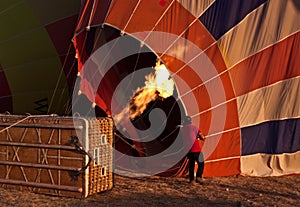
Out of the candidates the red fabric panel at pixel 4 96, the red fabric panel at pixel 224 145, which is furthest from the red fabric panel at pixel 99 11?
the red fabric panel at pixel 4 96

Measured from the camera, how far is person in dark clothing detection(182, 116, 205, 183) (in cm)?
714

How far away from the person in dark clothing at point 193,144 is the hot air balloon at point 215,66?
0.43 feet

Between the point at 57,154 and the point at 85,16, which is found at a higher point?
the point at 85,16

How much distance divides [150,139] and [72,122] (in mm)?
2068

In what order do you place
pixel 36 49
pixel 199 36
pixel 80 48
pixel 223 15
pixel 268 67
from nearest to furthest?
1. pixel 199 36
2. pixel 223 15
3. pixel 80 48
4. pixel 268 67
5. pixel 36 49

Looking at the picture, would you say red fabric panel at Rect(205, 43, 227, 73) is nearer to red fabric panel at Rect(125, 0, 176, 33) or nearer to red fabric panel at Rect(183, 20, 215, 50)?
red fabric panel at Rect(183, 20, 215, 50)

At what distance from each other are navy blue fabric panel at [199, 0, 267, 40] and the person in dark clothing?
1.32 metres

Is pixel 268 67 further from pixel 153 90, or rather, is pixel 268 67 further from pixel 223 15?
pixel 153 90

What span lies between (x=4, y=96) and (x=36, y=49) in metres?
1.09

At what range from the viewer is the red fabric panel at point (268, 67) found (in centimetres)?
746

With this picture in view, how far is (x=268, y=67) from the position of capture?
299 inches

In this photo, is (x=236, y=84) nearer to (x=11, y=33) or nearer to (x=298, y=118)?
(x=298, y=118)

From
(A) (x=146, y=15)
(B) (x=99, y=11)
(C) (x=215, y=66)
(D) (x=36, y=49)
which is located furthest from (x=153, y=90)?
(D) (x=36, y=49)

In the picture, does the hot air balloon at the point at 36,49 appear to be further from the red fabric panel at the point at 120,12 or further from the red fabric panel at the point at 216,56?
the red fabric panel at the point at 216,56
